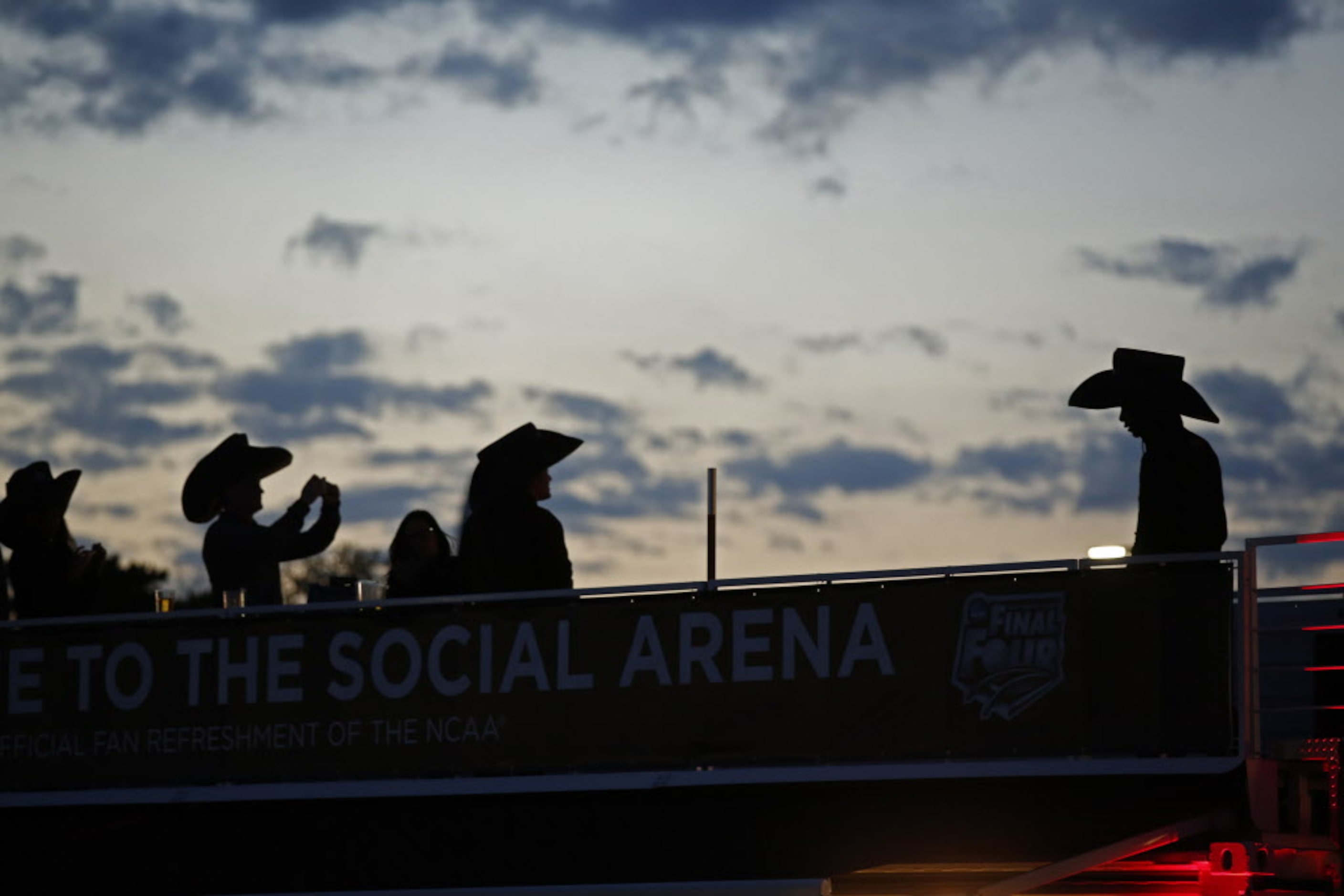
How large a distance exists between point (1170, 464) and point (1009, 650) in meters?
1.31

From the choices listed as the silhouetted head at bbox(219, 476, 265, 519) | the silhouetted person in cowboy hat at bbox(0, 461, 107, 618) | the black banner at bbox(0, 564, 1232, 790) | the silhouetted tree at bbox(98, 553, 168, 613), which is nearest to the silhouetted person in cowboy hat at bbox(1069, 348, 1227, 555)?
the black banner at bbox(0, 564, 1232, 790)

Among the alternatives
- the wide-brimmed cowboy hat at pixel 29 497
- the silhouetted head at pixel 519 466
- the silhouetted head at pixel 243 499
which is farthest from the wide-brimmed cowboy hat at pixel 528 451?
the wide-brimmed cowboy hat at pixel 29 497

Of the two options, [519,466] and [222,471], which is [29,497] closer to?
[222,471]

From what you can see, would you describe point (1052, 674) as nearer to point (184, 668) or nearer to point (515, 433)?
point (515, 433)

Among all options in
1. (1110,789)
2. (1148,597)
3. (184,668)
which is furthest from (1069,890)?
(184,668)

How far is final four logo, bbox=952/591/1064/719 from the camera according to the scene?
12.4 metres

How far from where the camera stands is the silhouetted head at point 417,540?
15148 mm

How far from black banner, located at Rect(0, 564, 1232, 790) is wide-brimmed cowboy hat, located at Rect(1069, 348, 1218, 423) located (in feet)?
3.16

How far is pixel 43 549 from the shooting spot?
16.1 m

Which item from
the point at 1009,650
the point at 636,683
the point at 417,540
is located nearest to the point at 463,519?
the point at 417,540

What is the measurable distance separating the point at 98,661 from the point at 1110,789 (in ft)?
22.1

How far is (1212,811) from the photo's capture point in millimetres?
11922

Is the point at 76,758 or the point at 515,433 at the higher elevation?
the point at 515,433

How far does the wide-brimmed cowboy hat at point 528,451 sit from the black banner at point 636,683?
83 centimetres
